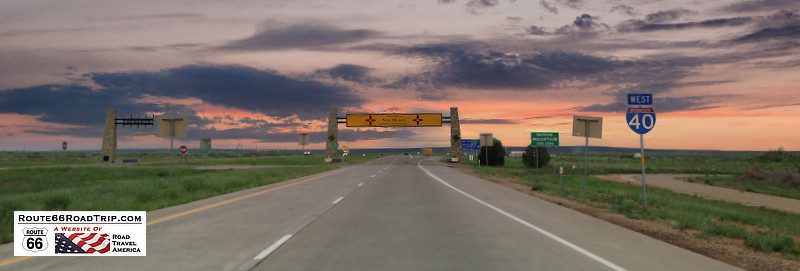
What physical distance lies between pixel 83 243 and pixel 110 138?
66800 millimetres

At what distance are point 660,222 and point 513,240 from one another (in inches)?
229

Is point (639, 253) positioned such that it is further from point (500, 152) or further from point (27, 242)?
point (500, 152)

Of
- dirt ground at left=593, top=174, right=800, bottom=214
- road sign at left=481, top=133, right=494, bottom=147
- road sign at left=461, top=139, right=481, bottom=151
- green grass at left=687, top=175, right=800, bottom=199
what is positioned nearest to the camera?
dirt ground at left=593, top=174, right=800, bottom=214

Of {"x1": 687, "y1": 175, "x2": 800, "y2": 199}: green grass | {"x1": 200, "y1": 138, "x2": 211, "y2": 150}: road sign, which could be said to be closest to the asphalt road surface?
{"x1": 687, "y1": 175, "x2": 800, "y2": 199}: green grass

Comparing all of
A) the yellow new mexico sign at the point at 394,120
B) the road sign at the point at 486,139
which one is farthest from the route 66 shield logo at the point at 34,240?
the yellow new mexico sign at the point at 394,120

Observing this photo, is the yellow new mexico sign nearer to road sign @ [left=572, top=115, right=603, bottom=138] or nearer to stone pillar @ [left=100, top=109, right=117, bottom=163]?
stone pillar @ [left=100, top=109, right=117, bottom=163]

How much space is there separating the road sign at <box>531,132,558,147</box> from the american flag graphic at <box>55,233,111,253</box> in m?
27.7

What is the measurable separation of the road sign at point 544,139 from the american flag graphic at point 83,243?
2771 centimetres

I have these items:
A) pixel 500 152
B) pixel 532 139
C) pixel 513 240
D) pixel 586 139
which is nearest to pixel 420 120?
pixel 500 152

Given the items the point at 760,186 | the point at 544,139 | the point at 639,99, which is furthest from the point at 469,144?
the point at 639,99

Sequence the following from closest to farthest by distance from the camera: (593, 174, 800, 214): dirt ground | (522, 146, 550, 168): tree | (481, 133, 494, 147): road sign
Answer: (593, 174, 800, 214): dirt ground → (481, 133, 494, 147): road sign → (522, 146, 550, 168): tree

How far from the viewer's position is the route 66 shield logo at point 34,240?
732 cm

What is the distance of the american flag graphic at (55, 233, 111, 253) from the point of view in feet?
24.0

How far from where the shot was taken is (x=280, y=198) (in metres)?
17.0
